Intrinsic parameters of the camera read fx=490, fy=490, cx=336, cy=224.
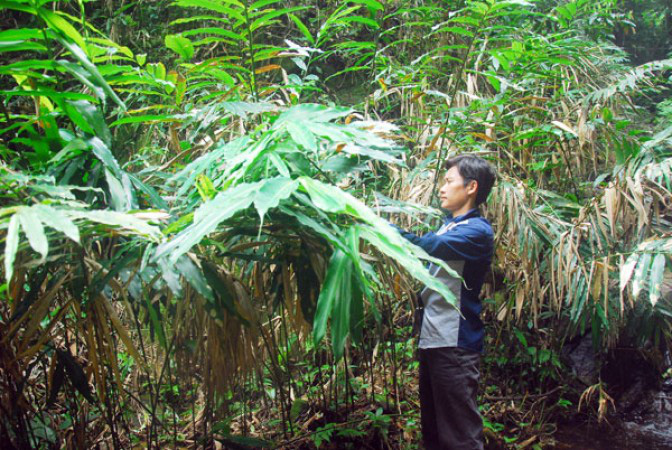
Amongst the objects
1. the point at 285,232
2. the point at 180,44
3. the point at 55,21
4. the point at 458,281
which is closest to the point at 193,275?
the point at 285,232

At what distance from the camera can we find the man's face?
1850mm

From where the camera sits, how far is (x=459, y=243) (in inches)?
65.6

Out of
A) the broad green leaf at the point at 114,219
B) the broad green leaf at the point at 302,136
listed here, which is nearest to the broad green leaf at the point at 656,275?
the broad green leaf at the point at 302,136

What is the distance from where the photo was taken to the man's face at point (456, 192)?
1.85 m

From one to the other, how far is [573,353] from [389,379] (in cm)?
117

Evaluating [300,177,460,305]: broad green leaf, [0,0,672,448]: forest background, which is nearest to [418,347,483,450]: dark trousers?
[0,0,672,448]: forest background

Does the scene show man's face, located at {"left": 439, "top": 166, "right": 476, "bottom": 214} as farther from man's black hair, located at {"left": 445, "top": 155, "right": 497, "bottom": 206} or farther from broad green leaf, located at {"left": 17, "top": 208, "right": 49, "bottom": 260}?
broad green leaf, located at {"left": 17, "top": 208, "right": 49, "bottom": 260}

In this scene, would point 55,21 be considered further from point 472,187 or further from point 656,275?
point 656,275

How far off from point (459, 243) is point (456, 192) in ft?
0.89

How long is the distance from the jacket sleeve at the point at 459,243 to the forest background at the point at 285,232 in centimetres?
9

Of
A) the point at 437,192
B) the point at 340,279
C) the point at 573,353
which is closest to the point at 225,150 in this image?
the point at 340,279

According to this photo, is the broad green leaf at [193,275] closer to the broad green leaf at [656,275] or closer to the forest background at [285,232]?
the forest background at [285,232]

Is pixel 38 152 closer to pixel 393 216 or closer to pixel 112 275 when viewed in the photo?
pixel 112 275

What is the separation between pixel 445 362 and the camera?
1721mm
